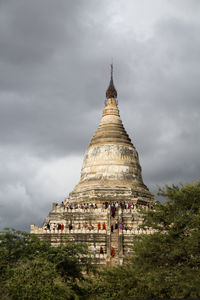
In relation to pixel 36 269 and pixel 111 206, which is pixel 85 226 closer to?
pixel 111 206

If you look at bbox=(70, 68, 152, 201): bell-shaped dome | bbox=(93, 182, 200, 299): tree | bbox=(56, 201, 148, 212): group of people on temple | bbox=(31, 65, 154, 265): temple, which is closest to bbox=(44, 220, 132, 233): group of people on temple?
bbox=(31, 65, 154, 265): temple

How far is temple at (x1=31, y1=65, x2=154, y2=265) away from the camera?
3319cm

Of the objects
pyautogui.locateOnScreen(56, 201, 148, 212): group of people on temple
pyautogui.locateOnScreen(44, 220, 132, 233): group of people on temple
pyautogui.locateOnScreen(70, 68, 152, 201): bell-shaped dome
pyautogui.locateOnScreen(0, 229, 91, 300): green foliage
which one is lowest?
pyautogui.locateOnScreen(0, 229, 91, 300): green foliage

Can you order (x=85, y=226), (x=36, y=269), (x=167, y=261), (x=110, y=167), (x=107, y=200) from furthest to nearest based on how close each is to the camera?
(x=110, y=167)
(x=107, y=200)
(x=85, y=226)
(x=167, y=261)
(x=36, y=269)

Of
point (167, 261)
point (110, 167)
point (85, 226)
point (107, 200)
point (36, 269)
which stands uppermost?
point (110, 167)

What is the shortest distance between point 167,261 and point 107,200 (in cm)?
2256

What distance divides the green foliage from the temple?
7.78 m

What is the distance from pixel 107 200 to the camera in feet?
141

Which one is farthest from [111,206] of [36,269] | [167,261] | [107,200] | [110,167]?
[36,269]

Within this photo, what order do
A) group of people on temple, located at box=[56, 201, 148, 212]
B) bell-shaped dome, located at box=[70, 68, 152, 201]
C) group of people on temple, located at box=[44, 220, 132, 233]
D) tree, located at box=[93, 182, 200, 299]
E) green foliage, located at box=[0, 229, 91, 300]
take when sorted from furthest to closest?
bell-shaped dome, located at box=[70, 68, 152, 201] → group of people on temple, located at box=[56, 201, 148, 212] → group of people on temple, located at box=[44, 220, 132, 233] → tree, located at box=[93, 182, 200, 299] → green foliage, located at box=[0, 229, 91, 300]

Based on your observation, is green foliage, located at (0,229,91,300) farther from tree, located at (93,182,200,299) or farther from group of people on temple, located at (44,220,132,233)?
group of people on temple, located at (44,220,132,233)

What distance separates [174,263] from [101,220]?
1782cm

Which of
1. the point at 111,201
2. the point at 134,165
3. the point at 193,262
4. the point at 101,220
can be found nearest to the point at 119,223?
the point at 101,220

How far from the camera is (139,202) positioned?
43125mm
